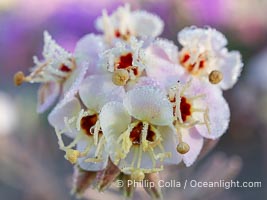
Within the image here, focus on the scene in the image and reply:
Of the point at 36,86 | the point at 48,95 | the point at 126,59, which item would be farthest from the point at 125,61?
the point at 36,86

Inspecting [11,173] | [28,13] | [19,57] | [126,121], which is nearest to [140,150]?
[126,121]

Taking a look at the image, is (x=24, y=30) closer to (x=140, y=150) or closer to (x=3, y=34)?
(x=3, y=34)

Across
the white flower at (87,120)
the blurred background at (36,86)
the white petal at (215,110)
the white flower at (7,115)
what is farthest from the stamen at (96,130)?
the white flower at (7,115)

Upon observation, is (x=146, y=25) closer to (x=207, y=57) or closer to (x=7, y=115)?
(x=207, y=57)

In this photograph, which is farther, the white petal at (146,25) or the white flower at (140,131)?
the white petal at (146,25)

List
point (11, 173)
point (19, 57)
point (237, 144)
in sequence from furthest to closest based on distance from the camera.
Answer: point (19, 57), point (237, 144), point (11, 173)

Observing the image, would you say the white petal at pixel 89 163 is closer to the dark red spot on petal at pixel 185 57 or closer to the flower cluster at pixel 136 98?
the flower cluster at pixel 136 98
